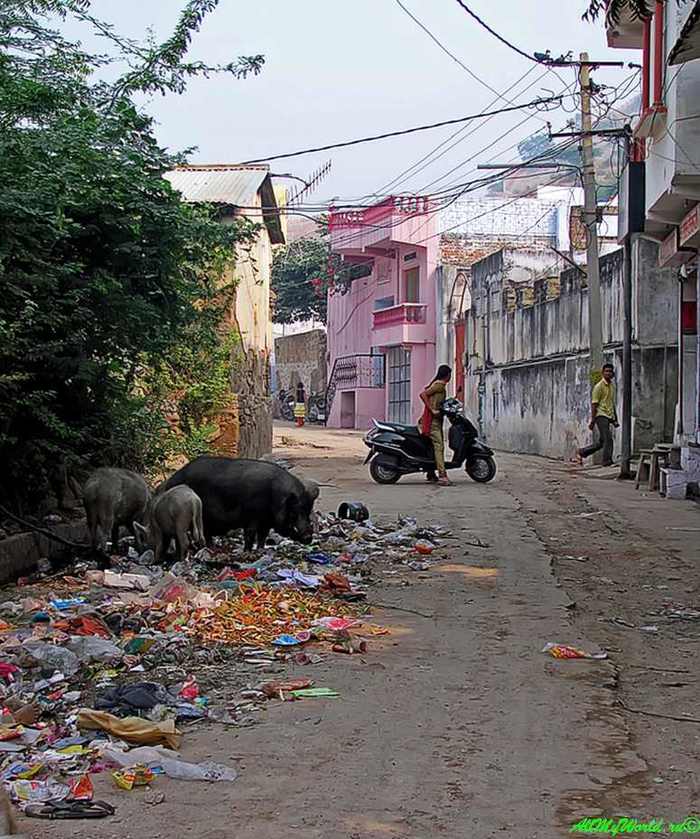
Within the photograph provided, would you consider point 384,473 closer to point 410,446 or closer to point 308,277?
point 410,446

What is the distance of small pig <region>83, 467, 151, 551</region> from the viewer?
9.41 m

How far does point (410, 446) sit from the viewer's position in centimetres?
1711

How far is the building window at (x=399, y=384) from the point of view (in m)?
41.6

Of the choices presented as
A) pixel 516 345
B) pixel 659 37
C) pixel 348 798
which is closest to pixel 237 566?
pixel 348 798

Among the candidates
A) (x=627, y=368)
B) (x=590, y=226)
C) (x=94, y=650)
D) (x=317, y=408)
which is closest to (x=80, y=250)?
(x=94, y=650)

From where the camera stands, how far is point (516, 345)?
28828 mm

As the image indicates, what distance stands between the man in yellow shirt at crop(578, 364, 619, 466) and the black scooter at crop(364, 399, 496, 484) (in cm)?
318

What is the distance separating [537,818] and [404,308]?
122 feet

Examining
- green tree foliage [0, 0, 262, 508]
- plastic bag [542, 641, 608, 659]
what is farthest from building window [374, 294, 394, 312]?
plastic bag [542, 641, 608, 659]

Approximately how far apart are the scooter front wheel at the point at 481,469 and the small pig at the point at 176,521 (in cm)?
884

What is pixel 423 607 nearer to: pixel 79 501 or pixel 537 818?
pixel 537 818

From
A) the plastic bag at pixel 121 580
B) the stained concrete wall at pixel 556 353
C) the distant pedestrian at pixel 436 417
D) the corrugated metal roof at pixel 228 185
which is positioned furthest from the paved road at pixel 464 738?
the stained concrete wall at pixel 556 353

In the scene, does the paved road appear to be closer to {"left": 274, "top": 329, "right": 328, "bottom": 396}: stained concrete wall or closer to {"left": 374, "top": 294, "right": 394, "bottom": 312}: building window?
{"left": 374, "top": 294, "right": 394, "bottom": 312}: building window

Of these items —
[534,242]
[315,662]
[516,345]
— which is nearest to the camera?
[315,662]
